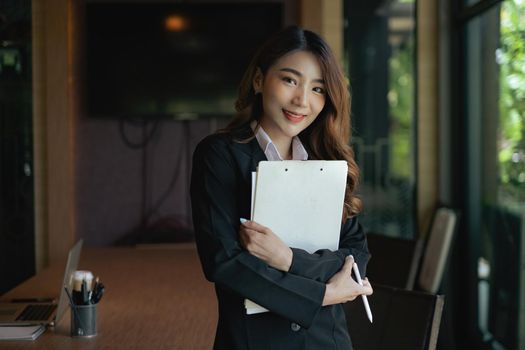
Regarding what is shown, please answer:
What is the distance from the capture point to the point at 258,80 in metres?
1.58

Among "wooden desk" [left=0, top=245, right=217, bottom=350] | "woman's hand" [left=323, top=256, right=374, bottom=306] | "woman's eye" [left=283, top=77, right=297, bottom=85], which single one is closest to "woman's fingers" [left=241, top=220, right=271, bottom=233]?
"woman's hand" [left=323, top=256, right=374, bottom=306]

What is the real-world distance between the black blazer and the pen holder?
0.75 m

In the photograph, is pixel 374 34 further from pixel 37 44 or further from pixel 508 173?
pixel 37 44

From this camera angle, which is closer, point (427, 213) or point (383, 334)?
point (383, 334)

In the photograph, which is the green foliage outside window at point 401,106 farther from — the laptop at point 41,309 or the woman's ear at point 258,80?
the woman's ear at point 258,80

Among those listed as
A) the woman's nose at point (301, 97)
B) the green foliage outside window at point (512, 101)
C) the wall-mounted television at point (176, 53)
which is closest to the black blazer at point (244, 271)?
the woman's nose at point (301, 97)

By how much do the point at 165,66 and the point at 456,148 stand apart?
5.81ft

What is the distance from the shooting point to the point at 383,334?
2100mm

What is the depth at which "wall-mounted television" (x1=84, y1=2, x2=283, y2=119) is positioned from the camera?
4484mm

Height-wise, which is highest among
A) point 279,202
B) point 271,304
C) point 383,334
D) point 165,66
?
point 165,66

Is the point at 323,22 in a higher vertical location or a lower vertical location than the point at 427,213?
higher

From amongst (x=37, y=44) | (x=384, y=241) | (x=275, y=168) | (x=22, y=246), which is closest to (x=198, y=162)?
(x=275, y=168)

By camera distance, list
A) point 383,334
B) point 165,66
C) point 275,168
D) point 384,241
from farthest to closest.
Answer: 1. point 165,66
2. point 384,241
3. point 383,334
4. point 275,168

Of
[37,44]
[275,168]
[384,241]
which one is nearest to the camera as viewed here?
[275,168]
